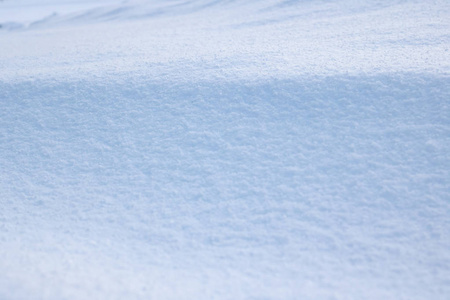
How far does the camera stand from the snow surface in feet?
3.02

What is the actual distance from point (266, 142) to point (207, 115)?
262 millimetres

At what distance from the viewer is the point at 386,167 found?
44.4 inches

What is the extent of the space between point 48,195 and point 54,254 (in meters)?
0.25

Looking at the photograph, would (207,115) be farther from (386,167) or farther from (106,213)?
(386,167)

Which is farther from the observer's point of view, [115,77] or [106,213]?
[115,77]

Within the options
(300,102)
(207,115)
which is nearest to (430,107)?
(300,102)

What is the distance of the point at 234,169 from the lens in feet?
3.89

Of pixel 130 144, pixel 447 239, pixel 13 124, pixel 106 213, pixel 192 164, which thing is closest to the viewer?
pixel 447 239

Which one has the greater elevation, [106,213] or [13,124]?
[13,124]

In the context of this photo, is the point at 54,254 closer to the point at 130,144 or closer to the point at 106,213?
the point at 106,213

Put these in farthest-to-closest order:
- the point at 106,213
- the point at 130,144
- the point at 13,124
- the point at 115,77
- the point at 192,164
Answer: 1. the point at 115,77
2. the point at 13,124
3. the point at 130,144
4. the point at 192,164
5. the point at 106,213

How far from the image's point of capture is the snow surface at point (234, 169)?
92 centimetres

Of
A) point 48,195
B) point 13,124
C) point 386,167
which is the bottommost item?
point 386,167

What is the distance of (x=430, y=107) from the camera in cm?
128
